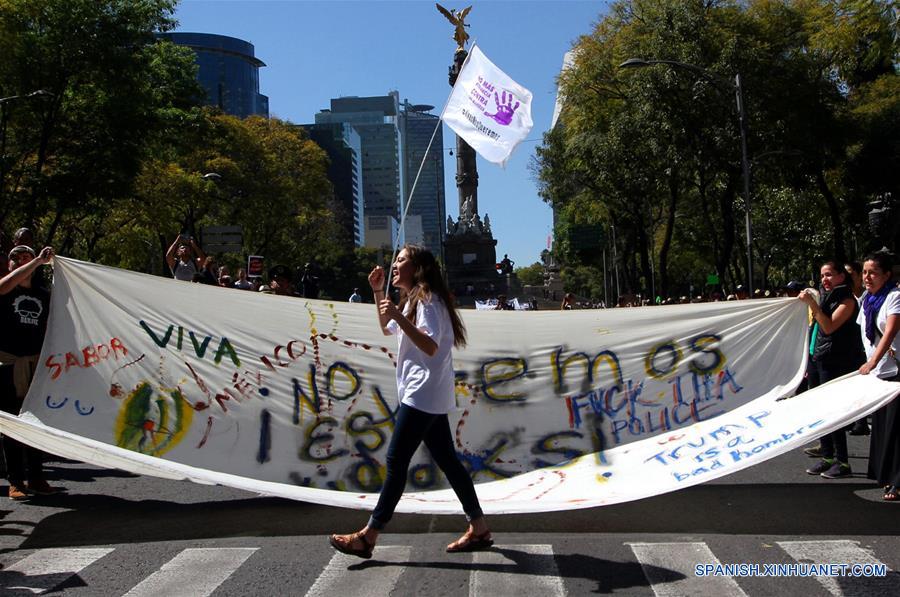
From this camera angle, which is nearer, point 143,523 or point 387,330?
point 387,330

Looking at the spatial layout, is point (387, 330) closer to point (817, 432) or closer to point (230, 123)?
point (817, 432)

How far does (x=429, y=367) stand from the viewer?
17.2 feet

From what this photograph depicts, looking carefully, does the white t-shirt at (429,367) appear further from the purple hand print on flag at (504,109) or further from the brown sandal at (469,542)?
the purple hand print on flag at (504,109)

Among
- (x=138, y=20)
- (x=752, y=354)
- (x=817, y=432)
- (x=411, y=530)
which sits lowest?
(x=411, y=530)

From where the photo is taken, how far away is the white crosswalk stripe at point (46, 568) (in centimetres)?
505

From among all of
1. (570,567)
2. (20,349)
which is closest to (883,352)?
(570,567)

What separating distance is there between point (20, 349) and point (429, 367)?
363 centimetres

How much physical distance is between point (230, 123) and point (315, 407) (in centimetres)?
3998

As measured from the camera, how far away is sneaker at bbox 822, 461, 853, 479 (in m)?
7.76

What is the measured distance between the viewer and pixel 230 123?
44.6 metres

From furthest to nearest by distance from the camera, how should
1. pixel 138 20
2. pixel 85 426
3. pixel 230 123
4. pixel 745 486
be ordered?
pixel 230 123, pixel 138 20, pixel 745 486, pixel 85 426

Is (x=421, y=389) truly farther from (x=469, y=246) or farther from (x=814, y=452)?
(x=469, y=246)

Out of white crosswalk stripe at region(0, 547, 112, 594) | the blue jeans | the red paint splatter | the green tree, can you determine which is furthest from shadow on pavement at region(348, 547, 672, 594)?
the green tree

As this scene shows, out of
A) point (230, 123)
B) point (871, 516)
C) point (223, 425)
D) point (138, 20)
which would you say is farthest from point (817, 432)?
point (230, 123)
